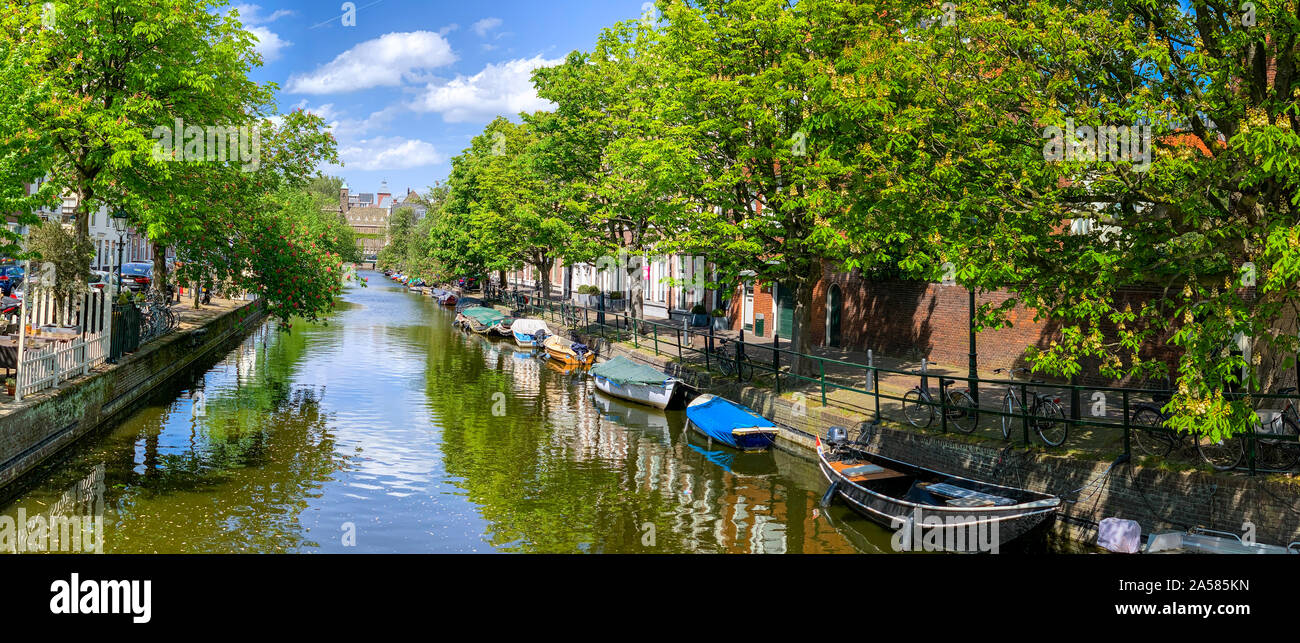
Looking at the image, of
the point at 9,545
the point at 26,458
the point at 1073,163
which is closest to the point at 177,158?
the point at 26,458

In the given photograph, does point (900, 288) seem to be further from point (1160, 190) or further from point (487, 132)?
point (487, 132)

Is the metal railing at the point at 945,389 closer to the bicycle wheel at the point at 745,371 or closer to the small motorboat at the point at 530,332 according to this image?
the bicycle wheel at the point at 745,371

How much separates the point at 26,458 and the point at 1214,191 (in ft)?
66.0

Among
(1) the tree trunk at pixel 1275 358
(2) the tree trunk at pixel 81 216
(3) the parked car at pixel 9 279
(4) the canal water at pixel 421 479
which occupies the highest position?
(2) the tree trunk at pixel 81 216

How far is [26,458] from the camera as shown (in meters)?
15.6

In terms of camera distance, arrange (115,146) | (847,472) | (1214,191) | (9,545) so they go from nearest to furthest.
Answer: (1214,191) → (9,545) → (847,472) → (115,146)

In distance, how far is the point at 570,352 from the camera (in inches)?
1396

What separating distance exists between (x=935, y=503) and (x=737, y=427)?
268 inches

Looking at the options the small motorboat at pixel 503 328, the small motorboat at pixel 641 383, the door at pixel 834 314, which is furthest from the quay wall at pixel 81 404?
the door at pixel 834 314

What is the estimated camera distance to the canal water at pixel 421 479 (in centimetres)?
1366

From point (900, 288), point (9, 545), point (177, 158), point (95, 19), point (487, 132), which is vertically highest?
point (487, 132)

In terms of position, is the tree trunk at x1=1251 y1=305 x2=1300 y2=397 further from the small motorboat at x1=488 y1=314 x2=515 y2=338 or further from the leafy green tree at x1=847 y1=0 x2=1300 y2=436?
the small motorboat at x1=488 y1=314 x2=515 y2=338

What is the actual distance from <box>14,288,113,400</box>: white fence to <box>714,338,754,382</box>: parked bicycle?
16345 mm

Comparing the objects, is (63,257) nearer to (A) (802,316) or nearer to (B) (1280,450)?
(A) (802,316)
